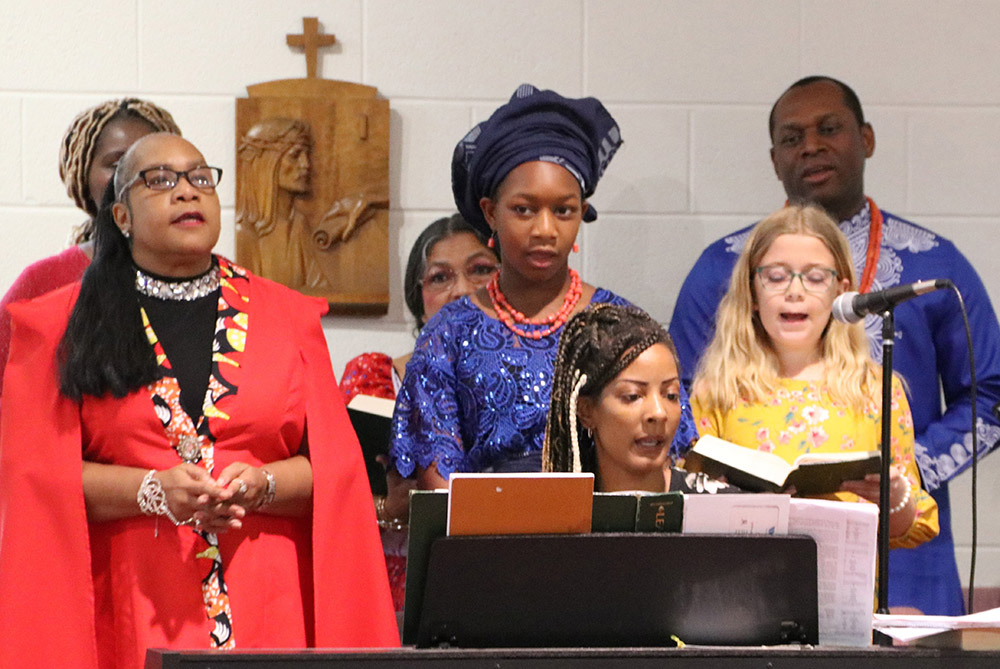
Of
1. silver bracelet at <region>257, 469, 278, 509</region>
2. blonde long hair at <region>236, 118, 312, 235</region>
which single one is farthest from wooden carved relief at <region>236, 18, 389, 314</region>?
silver bracelet at <region>257, 469, 278, 509</region>

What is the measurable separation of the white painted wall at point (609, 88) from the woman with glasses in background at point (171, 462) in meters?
1.48

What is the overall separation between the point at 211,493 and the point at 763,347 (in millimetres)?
1367

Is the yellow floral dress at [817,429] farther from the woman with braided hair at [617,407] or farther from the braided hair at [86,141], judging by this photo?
the braided hair at [86,141]

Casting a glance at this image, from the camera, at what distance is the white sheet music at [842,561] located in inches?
72.6

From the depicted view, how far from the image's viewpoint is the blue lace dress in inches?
101

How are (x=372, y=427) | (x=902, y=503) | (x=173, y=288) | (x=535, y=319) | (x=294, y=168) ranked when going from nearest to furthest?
1. (x=173, y=288)
2. (x=902, y=503)
3. (x=535, y=319)
4. (x=372, y=427)
5. (x=294, y=168)

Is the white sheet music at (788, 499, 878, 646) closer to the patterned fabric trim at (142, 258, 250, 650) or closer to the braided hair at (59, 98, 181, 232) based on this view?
the patterned fabric trim at (142, 258, 250, 650)

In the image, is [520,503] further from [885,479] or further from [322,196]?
[322,196]

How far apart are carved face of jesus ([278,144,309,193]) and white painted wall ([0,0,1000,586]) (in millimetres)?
173

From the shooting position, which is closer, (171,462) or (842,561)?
(842,561)

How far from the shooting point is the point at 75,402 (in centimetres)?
224

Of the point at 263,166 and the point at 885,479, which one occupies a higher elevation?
the point at 263,166

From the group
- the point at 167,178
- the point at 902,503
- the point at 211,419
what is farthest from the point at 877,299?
the point at 167,178

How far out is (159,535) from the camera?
2.23m
